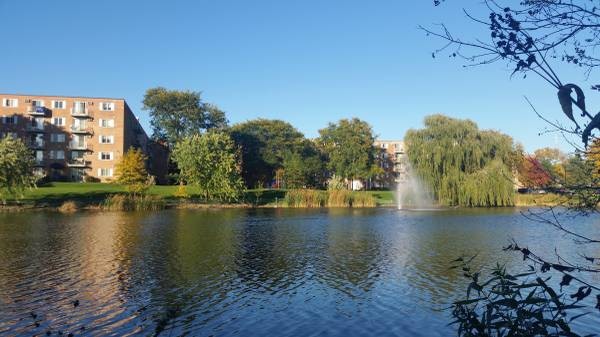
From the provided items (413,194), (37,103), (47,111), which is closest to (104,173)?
(47,111)

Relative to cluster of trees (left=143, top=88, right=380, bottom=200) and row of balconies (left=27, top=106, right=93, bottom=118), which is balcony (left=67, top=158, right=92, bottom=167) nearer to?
row of balconies (left=27, top=106, right=93, bottom=118)

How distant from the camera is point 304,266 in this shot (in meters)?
18.3

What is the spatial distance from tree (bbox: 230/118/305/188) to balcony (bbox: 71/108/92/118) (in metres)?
22.7

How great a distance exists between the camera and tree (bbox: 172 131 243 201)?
5397cm

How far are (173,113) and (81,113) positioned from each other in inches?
518

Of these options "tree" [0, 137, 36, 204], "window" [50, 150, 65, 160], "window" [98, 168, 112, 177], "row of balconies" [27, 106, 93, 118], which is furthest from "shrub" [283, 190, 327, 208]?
"window" [50, 150, 65, 160]

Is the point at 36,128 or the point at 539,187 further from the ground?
the point at 36,128

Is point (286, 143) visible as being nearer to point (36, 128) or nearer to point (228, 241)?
point (36, 128)

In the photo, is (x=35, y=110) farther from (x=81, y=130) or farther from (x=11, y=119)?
(x=81, y=130)

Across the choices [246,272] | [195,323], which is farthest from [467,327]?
[246,272]

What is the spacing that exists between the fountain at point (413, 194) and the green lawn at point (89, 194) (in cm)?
383

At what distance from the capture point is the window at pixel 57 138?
74562 millimetres

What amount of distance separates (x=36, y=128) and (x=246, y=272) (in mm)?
67078

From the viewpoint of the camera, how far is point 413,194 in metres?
56.0
